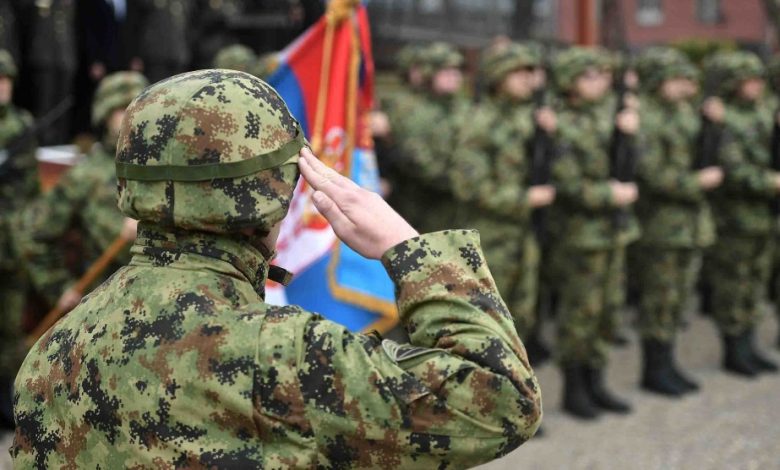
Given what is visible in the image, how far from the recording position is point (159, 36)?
25.1ft

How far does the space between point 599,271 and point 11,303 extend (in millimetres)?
3137

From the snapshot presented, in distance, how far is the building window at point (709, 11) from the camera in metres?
30.7

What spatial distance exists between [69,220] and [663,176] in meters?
3.38

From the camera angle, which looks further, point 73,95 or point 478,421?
point 73,95

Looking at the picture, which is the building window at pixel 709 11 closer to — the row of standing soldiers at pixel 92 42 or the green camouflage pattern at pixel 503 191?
the row of standing soldiers at pixel 92 42

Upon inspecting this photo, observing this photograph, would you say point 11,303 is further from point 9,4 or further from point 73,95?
point 73,95

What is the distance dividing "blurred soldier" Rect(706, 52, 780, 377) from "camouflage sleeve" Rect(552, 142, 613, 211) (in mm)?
1307

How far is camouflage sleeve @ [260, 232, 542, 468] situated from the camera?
1.32 metres

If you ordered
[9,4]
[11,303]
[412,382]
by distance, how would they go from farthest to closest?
1. [9,4]
2. [11,303]
3. [412,382]

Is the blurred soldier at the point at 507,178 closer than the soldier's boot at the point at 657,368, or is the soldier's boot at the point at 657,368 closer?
the blurred soldier at the point at 507,178

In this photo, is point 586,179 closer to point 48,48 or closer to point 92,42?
point 48,48

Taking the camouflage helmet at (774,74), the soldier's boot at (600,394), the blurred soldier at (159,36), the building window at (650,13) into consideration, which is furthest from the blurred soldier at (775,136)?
the building window at (650,13)

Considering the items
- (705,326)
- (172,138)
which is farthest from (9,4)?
(172,138)

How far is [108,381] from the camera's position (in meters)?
1.41
